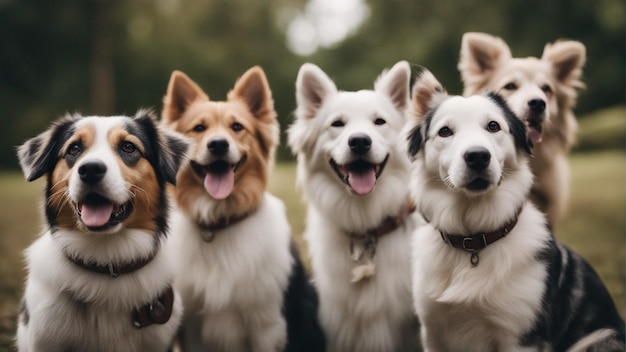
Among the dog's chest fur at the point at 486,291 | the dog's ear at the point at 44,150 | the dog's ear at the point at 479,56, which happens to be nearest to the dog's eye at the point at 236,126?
the dog's ear at the point at 44,150

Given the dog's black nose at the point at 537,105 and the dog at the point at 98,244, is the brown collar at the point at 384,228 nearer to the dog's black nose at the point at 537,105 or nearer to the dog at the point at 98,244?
the dog's black nose at the point at 537,105

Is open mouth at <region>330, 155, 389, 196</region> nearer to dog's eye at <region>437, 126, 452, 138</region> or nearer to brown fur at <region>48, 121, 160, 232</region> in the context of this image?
dog's eye at <region>437, 126, 452, 138</region>

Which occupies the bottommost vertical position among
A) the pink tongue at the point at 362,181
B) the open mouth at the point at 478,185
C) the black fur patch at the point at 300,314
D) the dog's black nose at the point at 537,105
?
the black fur patch at the point at 300,314

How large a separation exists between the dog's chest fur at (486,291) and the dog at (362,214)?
59 cm

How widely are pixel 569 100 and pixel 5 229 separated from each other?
869 cm

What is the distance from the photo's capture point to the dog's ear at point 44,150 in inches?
119

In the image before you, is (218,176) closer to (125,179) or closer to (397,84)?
(125,179)

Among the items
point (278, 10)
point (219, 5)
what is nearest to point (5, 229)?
point (219, 5)

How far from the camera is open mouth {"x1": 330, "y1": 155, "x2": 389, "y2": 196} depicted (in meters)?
3.63

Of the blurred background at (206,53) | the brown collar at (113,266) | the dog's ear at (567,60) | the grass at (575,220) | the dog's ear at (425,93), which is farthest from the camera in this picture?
the blurred background at (206,53)

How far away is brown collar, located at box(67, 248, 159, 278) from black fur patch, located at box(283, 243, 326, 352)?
1.02 m

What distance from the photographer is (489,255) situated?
3.02 metres

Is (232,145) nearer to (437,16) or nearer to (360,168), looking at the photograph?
(360,168)

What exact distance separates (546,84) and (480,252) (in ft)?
6.16
